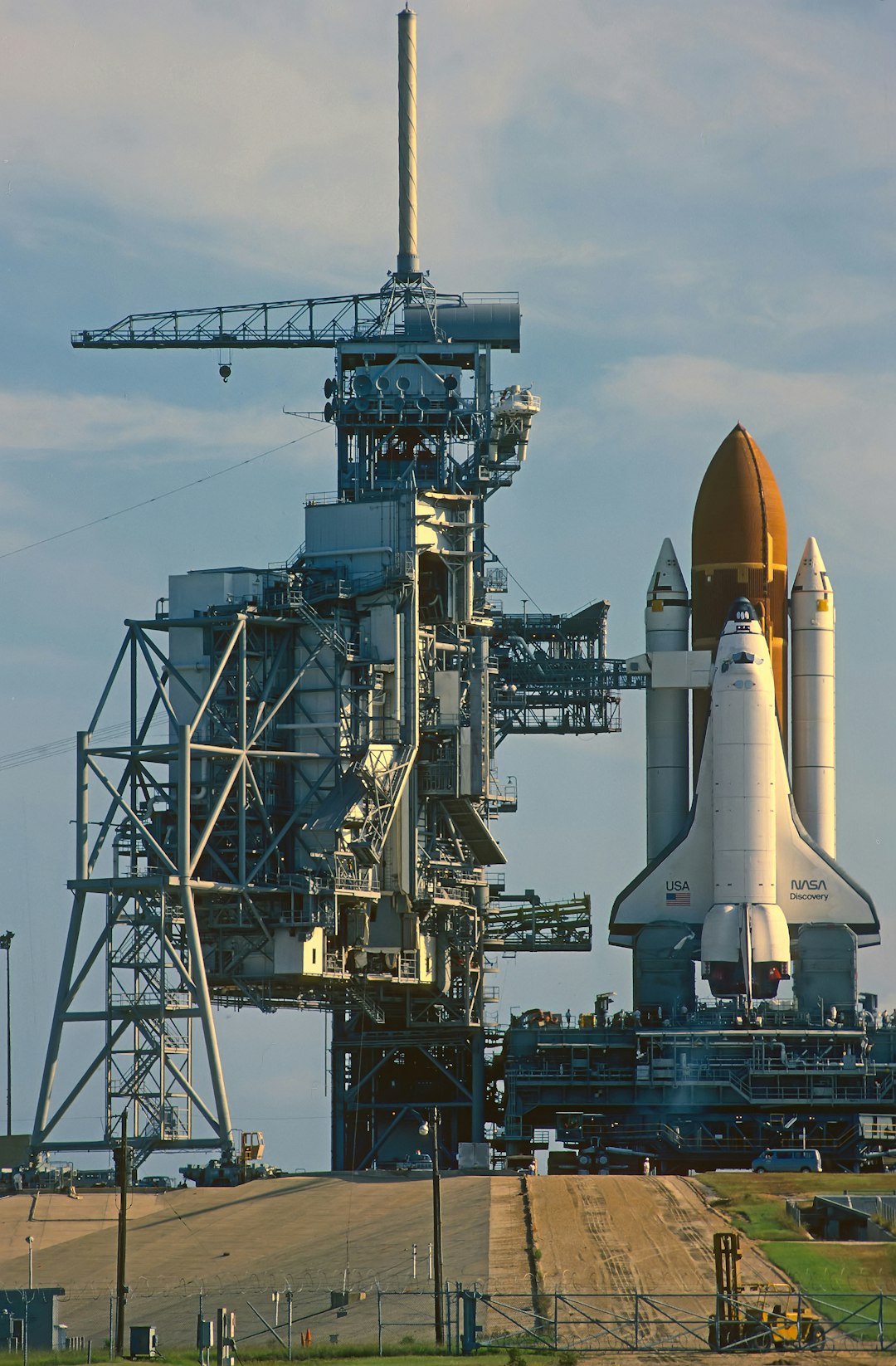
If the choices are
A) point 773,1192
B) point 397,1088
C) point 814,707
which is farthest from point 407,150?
point 773,1192

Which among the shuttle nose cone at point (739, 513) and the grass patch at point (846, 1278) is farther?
the shuttle nose cone at point (739, 513)

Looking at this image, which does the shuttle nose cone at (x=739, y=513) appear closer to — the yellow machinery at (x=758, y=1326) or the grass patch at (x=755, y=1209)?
the grass patch at (x=755, y=1209)

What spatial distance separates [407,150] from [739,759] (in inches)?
1137

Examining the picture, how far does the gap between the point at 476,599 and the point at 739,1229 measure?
3744 centimetres

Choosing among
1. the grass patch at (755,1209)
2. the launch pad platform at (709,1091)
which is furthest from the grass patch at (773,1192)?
the launch pad platform at (709,1091)

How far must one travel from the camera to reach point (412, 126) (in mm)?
102750

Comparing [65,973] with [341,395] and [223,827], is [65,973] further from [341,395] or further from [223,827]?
[341,395]

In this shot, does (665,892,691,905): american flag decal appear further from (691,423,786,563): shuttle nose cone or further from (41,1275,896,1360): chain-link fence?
(41,1275,896,1360): chain-link fence

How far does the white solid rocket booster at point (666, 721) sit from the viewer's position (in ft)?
327

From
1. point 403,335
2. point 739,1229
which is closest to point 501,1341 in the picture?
point 739,1229

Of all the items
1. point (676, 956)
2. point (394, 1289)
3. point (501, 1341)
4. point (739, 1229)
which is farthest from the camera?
point (676, 956)

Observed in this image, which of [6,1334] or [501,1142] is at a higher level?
[501,1142]

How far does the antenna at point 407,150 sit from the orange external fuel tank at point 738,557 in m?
15.4

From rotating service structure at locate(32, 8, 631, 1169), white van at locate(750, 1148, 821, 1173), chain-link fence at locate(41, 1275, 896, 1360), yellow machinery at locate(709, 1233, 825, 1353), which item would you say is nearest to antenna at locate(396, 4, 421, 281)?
rotating service structure at locate(32, 8, 631, 1169)
